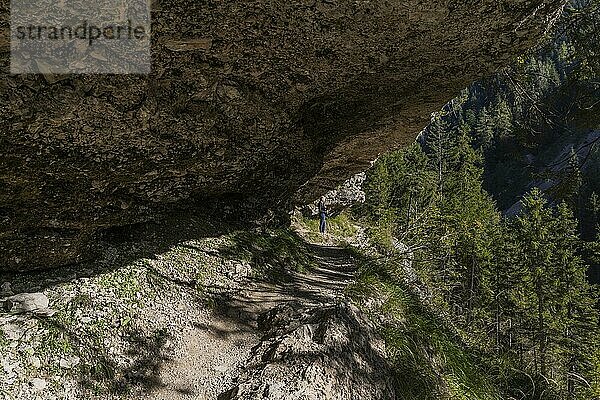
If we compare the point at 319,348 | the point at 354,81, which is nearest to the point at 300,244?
the point at 354,81

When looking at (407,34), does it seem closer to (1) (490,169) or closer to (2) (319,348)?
(2) (319,348)

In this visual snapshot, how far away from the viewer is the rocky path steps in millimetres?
4754

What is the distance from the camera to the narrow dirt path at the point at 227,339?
5.18 metres

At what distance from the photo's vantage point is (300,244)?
431 inches

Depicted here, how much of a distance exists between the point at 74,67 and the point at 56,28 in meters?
0.44

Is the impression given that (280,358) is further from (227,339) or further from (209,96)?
(209,96)
